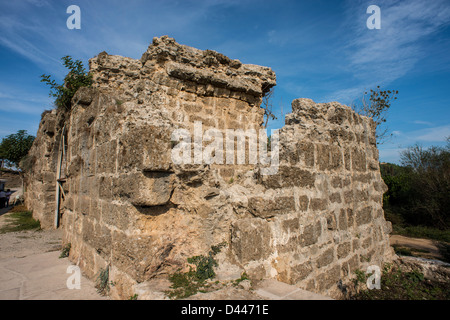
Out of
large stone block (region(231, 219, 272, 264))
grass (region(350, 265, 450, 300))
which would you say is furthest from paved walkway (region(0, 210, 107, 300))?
grass (region(350, 265, 450, 300))

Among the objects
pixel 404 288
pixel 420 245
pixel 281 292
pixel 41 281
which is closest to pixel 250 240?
pixel 281 292

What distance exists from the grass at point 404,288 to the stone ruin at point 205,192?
0.83 feet

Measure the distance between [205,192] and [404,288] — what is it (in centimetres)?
340

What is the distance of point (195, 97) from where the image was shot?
4.84 metres

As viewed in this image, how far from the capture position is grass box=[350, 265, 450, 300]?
3.61 meters

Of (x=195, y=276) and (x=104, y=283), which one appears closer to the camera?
(x=195, y=276)

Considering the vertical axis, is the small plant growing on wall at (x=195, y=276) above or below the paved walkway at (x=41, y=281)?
above

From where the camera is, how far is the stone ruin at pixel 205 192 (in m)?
2.50

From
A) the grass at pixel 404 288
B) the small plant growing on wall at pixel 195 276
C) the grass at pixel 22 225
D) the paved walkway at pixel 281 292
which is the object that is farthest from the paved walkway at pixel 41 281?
the grass at pixel 22 225

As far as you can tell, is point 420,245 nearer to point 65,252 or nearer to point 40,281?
point 65,252

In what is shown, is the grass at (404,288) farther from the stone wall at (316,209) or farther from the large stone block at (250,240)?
the large stone block at (250,240)

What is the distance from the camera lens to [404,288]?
392cm
